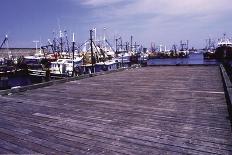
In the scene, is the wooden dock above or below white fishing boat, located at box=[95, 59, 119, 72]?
below

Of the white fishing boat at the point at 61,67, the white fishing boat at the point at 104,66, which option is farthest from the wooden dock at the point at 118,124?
the white fishing boat at the point at 104,66

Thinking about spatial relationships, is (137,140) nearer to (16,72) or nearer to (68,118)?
(68,118)

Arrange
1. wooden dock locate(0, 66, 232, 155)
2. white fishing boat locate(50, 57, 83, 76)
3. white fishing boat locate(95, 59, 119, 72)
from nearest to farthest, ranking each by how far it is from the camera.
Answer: wooden dock locate(0, 66, 232, 155) → white fishing boat locate(50, 57, 83, 76) → white fishing boat locate(95, 59, 119, 72)

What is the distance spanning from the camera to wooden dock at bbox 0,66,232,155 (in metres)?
5.77

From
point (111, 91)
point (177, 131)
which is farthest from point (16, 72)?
point (177, 131)

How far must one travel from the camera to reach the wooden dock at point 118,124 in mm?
5766

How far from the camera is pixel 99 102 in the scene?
10.3 meters

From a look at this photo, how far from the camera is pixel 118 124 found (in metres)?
7.36

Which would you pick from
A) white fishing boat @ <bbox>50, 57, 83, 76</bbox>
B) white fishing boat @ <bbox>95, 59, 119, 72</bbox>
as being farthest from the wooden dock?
white fishing boat @ <bbox>95, 59, 119, 72</bbox>

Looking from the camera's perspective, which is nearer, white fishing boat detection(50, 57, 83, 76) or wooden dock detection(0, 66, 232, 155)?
wooden dock detection(0, 66, 232, 155)

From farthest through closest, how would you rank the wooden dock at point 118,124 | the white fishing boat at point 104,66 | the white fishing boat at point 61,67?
1. the white fishing boat at point 104,66
2. the white fishing boat at point 61,67
3. the wooden dock at point 118,124

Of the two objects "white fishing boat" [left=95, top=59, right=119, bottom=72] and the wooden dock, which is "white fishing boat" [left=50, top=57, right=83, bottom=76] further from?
the wooden dock

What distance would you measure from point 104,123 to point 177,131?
6.15ft

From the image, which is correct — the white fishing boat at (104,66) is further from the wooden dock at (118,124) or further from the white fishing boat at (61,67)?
the wooden dock at (118,124)
